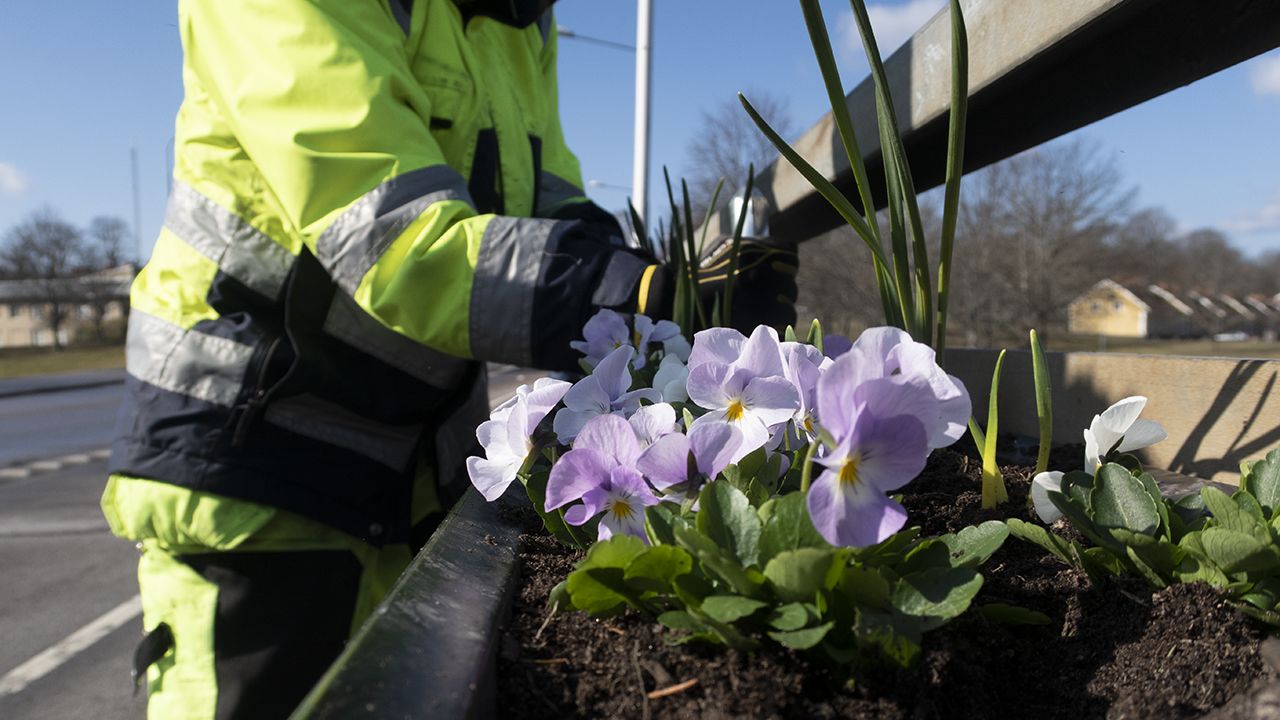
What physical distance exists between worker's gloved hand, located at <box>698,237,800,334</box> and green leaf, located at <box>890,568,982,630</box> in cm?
121

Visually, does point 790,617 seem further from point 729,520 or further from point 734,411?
point 734,411

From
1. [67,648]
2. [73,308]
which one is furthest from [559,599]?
[73,308]

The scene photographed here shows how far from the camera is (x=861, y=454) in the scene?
1.49ft

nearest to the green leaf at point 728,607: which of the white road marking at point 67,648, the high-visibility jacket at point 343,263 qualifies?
the high-visibility jacket at point 343,263

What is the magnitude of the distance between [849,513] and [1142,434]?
0.47 metres

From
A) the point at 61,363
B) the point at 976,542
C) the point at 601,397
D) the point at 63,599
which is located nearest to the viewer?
the point at 976,542

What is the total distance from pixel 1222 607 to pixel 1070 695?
120 mm

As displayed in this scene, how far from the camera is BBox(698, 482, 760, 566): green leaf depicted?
51cm

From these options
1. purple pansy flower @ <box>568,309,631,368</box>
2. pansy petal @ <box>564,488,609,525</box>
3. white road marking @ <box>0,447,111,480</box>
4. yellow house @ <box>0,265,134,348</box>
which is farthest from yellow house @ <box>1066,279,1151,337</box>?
yellow house @ <box>0,265,134,348</box>

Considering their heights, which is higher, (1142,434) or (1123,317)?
(1123,317)

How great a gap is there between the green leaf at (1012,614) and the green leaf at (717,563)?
20cm

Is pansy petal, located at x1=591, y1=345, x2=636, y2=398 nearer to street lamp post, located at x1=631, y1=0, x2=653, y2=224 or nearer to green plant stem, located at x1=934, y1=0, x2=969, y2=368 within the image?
green plant stem, located at x1=934, y1=0, x2=969, y2=368

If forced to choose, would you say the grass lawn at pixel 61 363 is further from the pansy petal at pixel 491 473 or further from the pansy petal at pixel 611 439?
the pansy petal at pixel 611 439

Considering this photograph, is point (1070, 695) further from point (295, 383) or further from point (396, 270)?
point (295, 383)
